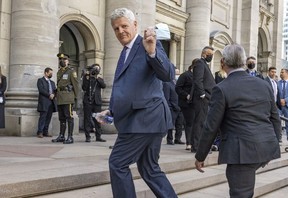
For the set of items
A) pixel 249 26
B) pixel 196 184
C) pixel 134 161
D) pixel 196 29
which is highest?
pixel 249 26

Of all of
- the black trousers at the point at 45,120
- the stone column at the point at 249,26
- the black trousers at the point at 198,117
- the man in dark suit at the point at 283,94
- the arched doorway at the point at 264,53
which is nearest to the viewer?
the black trousers at the point at 198,117

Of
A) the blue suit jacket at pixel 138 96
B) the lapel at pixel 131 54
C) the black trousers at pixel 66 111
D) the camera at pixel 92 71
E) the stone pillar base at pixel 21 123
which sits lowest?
the stone pillar base at pixel 21 123

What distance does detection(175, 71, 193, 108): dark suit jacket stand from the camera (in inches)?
300

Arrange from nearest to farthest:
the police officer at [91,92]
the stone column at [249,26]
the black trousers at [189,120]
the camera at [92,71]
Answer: the black trousers at [189,120], the camera at [92,71], the police officer at [91,92], the stone column at [249,26]

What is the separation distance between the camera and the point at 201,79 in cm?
670

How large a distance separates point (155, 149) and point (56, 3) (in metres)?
7.14

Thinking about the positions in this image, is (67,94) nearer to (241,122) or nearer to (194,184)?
(194,184)

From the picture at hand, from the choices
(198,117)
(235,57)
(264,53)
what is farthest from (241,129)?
(264,53)

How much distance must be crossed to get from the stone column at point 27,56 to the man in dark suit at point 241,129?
673cm

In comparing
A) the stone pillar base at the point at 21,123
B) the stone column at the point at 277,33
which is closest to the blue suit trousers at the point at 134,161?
the stone pillar base at the point at 21,123

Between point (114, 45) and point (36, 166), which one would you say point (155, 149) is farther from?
point (114, 45)

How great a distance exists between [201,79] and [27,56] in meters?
4.47

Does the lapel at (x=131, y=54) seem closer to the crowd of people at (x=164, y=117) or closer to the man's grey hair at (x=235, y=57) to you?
the crowd of people at (x=164, y=117)

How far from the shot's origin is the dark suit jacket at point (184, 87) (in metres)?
7.61
